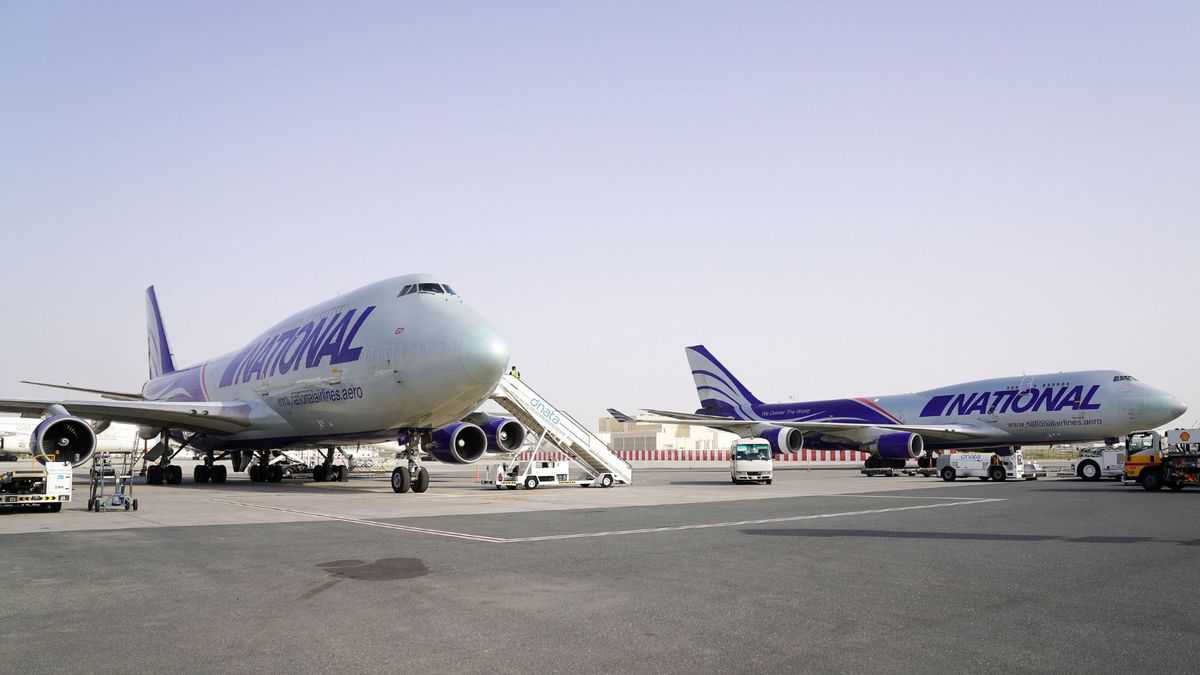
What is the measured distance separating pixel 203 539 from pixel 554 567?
5.76 m

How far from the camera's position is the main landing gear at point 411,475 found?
76.1 ft

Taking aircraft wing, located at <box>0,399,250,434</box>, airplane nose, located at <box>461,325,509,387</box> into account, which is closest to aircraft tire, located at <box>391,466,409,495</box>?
airplane nose, located at <box>461,325,509,387</box>

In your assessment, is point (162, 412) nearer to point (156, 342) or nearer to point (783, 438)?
point (156, 342)

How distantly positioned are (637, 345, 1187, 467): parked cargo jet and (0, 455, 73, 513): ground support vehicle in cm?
3146

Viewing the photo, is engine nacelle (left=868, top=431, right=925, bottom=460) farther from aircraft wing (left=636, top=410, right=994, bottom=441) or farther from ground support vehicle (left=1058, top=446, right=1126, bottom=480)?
ground support vehicle (left=1058, top=446, right=1126, bottom=480)

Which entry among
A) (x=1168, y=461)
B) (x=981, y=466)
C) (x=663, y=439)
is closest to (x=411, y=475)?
(x=1168, y=461)

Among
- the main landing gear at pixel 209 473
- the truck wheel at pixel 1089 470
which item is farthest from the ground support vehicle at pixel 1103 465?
the main landing gear at pixel 209 473

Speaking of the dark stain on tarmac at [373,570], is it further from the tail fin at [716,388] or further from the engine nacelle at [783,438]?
the tail fin at [716,388]

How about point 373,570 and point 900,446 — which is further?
point 900,446

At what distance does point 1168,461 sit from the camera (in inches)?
993

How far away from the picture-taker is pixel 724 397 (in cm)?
5362

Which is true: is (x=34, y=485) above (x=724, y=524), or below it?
above

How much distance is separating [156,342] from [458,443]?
76.7 ft

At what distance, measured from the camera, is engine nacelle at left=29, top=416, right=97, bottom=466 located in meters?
20.8
